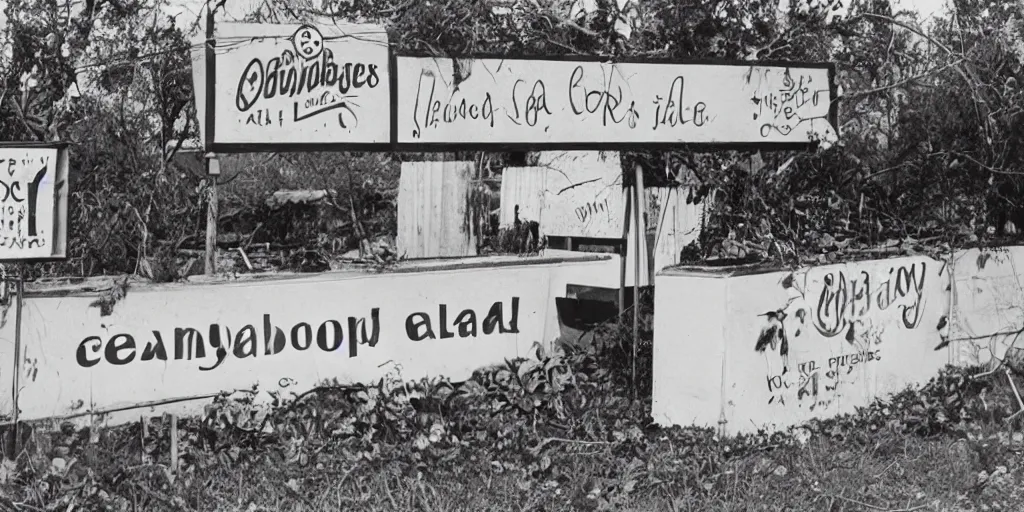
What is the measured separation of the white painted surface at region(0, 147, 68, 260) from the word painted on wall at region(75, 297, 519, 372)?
1.91ft

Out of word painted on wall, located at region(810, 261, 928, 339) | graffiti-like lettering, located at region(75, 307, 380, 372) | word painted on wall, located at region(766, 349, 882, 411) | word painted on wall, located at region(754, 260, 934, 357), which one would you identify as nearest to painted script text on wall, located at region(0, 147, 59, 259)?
graffiti-like lettering, located at region(75, 307, 380, 372)

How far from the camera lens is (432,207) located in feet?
38.4

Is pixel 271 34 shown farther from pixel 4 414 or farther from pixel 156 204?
pixel 156 204

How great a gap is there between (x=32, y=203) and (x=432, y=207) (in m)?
6.69

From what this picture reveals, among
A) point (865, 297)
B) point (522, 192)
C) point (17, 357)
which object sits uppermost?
point (522, 192)

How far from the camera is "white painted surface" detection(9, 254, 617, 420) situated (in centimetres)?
544

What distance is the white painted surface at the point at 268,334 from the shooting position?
17.8 feet

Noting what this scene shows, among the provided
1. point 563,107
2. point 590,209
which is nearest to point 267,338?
point 563,107

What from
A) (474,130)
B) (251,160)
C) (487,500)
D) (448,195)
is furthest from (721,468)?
(251,160)

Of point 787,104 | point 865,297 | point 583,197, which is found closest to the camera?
point 865,297

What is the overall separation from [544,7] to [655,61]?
49.4 inches

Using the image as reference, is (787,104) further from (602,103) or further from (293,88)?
(293,88)

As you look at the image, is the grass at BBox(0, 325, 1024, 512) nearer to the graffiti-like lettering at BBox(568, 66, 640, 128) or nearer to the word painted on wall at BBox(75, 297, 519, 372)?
the word painted on wall at BBox(75, 297, 519, 372)

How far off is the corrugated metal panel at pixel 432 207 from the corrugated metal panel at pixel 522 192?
51cm
